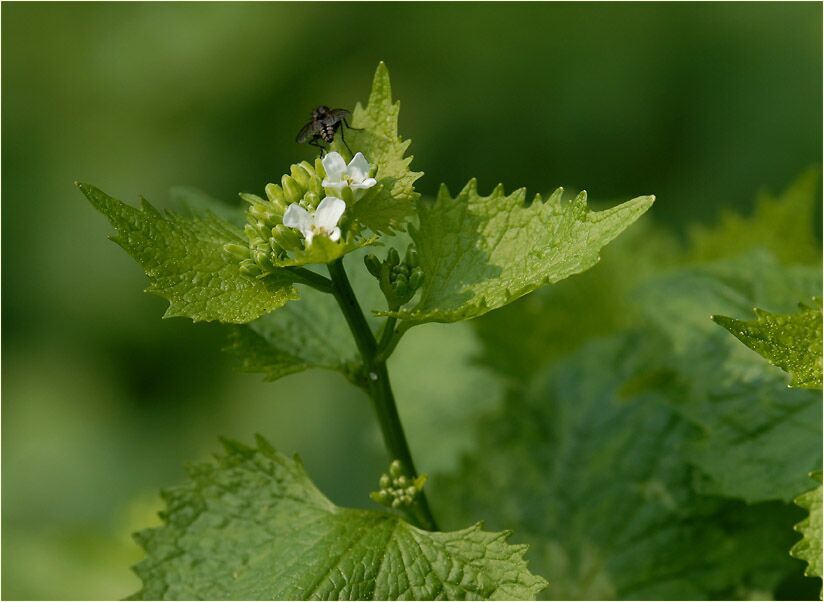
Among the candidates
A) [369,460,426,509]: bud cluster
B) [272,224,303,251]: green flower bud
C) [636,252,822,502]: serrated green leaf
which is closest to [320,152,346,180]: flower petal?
[272,224,303,251]: green flower bud

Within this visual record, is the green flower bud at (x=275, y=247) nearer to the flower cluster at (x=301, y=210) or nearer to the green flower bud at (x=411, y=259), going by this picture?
the flower cluster at (x=301, y=210)

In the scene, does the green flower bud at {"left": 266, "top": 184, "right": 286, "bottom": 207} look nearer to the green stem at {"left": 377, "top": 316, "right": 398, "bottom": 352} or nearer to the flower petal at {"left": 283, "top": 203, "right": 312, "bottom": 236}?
the flower petal at {"left": 283, "top": 203, "right": 312, "bottom": 236}

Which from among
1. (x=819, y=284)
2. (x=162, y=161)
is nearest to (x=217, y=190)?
(x=162, y=161)

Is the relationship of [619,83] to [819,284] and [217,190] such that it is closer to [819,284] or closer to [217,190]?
[217,190]

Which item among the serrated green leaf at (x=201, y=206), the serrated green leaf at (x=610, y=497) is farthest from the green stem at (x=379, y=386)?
the serrated green leaf at (x=610, y=497)

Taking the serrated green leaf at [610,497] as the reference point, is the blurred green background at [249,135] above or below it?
above
